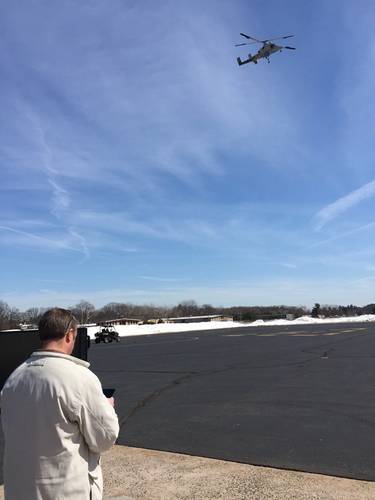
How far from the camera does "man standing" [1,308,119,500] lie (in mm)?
2545

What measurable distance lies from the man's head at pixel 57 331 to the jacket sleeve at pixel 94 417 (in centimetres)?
23

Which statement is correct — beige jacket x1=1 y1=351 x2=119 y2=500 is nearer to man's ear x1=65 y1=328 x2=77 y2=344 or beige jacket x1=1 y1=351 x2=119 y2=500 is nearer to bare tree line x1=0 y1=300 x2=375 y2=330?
man's ear x1=65 y1=328 x2=77 y2=344

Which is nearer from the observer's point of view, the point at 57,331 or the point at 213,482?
the point at 57,331

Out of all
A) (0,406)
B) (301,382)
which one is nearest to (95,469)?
(0,406)

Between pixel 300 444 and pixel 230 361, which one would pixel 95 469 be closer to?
pixel 300 444

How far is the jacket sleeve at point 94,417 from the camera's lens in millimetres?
2562

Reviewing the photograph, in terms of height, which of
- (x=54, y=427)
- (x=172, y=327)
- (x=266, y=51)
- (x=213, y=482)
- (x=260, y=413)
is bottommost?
(x=213, y=482)

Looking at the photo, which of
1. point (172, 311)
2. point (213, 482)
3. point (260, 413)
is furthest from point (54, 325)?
point (172, 311)

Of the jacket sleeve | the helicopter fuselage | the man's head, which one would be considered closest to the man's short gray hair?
the man's head

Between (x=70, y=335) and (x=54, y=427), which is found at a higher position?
(x=70, y=335)

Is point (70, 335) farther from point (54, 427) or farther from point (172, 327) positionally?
point (172, 327)

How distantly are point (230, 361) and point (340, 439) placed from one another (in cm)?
1141

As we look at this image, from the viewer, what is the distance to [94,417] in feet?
8.45

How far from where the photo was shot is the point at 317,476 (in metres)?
5.29
